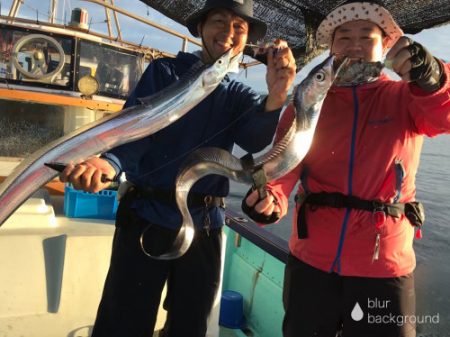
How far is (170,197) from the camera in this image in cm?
258

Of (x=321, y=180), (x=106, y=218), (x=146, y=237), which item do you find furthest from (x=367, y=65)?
(x=106, y=218)

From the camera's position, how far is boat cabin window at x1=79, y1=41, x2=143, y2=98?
5570 millimetres

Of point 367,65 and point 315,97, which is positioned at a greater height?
point 367,65

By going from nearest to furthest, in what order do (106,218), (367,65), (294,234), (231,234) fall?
(367,65), (294,234), (106,218), (231,234)

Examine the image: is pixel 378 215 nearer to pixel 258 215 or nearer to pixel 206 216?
pixel 258 215

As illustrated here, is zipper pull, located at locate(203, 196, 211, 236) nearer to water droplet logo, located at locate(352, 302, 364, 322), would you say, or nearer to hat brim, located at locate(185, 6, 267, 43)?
water droplet logo, located at locate(352, 302, 364, 322)

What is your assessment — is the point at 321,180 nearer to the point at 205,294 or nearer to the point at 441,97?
the point at 441,97

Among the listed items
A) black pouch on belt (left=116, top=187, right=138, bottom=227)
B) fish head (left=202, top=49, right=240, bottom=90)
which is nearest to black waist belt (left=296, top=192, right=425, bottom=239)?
fish head (left=202, top=49, right=240, bottom=90)

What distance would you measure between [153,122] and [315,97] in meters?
0.89

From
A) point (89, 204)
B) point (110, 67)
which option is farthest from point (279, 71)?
point (110, 67)

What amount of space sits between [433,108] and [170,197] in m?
1.59

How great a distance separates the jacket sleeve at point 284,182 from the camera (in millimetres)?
2414

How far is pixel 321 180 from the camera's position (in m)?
2.47

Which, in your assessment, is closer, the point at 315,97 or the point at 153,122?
the point at 315,97
